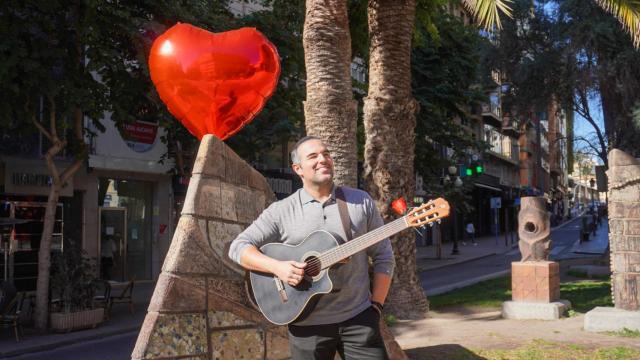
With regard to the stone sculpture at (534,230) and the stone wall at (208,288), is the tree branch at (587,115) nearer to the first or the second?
the stone sculpture at (534,230)

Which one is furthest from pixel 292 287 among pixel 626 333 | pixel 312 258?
pixel 626 333

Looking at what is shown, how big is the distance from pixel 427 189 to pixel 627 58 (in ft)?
29.3

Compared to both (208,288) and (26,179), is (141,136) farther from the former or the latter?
(208,288)

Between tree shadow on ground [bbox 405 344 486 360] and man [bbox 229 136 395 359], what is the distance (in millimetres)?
3675

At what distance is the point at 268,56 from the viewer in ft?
16.0

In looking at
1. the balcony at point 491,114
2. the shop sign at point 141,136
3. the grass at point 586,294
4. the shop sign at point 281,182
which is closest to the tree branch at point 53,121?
the shop sign at point 141,136

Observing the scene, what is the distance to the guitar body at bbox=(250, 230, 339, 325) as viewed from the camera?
297cm

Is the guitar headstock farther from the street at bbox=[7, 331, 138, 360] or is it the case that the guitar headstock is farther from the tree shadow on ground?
the street at bbox=[7, 331, 138, 360]

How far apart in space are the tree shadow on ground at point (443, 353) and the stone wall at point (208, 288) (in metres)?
2.74

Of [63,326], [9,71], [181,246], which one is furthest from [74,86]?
[181,246]

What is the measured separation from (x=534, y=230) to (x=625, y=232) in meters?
2.37

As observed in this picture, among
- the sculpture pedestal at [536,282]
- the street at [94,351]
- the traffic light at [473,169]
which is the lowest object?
the street at [94,351]

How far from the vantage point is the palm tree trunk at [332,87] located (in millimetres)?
6512

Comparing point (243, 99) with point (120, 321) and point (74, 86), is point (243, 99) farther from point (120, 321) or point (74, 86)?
point (120, 321)
